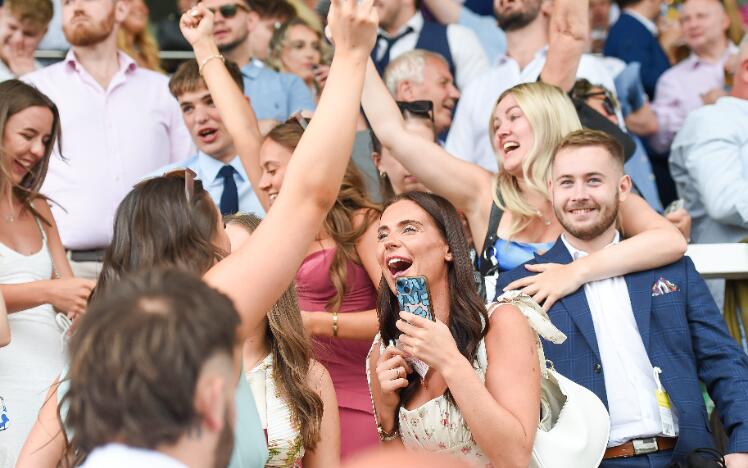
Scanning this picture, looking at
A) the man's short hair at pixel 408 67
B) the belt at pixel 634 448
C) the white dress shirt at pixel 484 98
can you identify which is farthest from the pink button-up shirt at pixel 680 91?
the belt at pixel 634 448

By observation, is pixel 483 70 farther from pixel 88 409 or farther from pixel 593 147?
pixel 88 409

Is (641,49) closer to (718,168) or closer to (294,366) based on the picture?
(718,168)

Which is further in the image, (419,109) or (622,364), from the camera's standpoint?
(419,109)

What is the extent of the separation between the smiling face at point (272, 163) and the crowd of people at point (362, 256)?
0.02 m

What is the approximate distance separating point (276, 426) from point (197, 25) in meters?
1.64

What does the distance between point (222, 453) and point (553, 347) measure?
238cm

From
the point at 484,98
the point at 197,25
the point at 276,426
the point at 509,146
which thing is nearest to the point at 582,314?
the point at 509,146

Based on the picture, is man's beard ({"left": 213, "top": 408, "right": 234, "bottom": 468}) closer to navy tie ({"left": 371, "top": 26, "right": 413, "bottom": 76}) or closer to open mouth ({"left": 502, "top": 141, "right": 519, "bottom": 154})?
open mouth ({"left": 502, "top": 141, "right": 519, "bottom": 154})

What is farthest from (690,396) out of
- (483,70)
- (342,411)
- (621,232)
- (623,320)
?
(483,70)

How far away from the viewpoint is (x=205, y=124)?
5523mm

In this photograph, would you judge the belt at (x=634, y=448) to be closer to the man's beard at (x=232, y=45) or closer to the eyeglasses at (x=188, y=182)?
the eyeglasses at (x=188, y=182)

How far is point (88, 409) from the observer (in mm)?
1687

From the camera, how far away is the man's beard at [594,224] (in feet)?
13.4

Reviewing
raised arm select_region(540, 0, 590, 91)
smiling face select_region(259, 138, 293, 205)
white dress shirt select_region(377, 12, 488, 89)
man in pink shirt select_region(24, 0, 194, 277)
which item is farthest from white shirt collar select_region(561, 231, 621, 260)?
white dress shirt select_region(377, 12, 488, 89)
